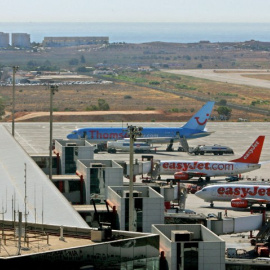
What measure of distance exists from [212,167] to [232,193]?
18.2m

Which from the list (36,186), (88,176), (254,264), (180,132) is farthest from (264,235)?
(180,132)

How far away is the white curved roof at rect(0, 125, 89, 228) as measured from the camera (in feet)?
177

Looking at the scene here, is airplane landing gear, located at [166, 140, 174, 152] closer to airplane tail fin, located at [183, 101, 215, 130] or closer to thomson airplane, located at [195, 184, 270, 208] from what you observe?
airplane tail fin, located at [183, 101, 215, 130]

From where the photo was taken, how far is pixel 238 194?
98875 millimetres

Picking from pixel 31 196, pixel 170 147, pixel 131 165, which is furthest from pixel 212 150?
pixel 131 165

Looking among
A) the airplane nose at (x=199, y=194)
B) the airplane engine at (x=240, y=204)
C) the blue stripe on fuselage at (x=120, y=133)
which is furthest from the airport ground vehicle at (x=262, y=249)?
the blue stripe on fuselage at (x=120, y=133)

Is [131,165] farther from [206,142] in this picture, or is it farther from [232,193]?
[206,142]

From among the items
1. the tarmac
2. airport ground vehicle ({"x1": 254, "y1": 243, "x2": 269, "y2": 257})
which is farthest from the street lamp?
the tarmac

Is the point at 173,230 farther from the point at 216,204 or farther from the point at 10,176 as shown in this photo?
the point at 216,204

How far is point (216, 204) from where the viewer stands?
331 feet

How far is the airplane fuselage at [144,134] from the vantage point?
151500 millimetres

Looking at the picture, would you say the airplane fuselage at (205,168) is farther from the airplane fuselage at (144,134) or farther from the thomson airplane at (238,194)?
the airplane fuselage at (144,134)

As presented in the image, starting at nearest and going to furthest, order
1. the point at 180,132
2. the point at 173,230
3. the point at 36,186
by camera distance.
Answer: the point at 173,230
the point at 36,186
the point at 180,132

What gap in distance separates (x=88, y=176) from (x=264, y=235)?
48.0 ft
